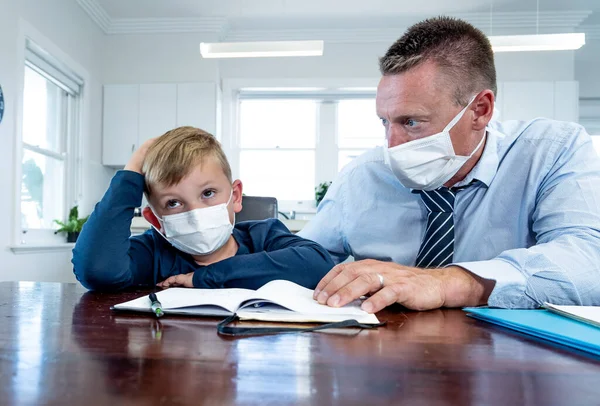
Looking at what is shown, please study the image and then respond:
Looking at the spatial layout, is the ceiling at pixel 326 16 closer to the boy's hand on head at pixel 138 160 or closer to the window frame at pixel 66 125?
the window frame at pixel 66 125

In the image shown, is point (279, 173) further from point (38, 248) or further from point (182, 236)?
point (182, 236)

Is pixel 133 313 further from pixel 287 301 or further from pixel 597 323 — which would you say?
pixel 597 323

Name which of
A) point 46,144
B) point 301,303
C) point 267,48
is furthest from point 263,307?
point 46,144

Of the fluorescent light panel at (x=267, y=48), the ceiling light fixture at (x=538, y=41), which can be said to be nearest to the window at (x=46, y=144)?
the fluorescent light panel at (x=267, y=48)

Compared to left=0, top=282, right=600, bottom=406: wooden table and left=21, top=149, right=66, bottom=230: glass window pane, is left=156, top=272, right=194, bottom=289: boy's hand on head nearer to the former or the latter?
left=0, top=282, right=600, bottom=406: wooden table

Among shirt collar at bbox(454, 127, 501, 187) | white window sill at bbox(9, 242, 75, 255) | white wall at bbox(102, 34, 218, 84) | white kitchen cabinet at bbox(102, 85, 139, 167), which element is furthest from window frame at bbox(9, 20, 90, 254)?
shirt collar at bbox(454, 127, 501, 187)

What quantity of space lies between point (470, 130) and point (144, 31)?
15.8 ft

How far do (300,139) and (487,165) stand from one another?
4.35m

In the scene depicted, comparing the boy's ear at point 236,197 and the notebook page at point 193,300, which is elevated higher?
the boy's ear at point 236,197

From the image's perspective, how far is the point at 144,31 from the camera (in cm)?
529

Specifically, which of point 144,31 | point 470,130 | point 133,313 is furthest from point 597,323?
point 144,31

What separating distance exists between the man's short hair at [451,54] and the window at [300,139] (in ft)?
13.7

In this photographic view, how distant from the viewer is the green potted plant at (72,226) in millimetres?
4230

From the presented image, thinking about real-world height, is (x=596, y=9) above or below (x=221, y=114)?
above
